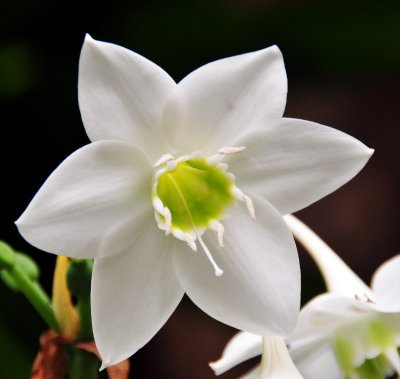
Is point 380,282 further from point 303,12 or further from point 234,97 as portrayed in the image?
point 303,12

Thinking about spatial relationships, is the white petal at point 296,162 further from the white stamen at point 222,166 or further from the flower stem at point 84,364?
the flower stem at point 84,364

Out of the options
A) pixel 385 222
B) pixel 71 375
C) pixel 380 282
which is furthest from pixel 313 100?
pixel 71 375

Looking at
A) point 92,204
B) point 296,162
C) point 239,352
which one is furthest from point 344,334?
point 92,204

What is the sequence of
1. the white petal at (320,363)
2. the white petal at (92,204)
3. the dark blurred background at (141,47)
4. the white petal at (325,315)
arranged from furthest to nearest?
the dark blurred background at (141,47) < the white petal at (320,363) < the white petal at (325,315) < the white petal at (92,204)

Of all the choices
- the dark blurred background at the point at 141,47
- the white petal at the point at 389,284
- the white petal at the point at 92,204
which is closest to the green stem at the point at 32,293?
the white petal at the point at 92,204

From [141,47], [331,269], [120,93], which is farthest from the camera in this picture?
[141,47]

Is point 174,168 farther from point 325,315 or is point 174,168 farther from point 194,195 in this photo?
point 325,315
